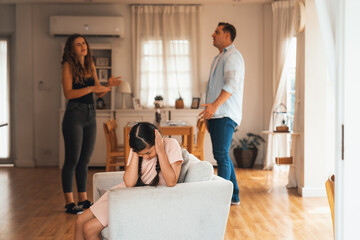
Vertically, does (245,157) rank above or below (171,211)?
below

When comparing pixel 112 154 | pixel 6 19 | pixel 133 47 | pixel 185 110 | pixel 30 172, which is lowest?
pixel 30 172

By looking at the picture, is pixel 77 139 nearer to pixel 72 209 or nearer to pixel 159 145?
pixel 72 209

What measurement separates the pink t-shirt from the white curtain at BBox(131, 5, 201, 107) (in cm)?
475

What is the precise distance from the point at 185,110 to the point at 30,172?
98.4 inches

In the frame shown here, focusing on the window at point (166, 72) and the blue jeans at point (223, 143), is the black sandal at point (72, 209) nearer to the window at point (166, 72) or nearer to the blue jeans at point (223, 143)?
the blue jeans at point (223, 143)

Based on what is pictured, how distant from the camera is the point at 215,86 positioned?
416 cm

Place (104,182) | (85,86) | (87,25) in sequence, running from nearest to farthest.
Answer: (104,182) < (85,86) < (87,25)

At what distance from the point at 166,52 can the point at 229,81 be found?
134 inches

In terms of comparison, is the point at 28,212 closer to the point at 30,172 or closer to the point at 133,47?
the point at 30,172

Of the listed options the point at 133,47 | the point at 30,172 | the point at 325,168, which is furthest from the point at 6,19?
the point at 325,168

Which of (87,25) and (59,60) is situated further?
(59,60)

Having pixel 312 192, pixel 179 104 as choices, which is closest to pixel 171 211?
pixel 312 192

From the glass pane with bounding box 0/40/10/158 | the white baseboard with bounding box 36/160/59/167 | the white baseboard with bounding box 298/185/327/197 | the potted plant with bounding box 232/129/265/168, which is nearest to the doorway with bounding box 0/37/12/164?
the glass pane with bounding box 0/40/10/158

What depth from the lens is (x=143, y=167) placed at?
8.09 feet
